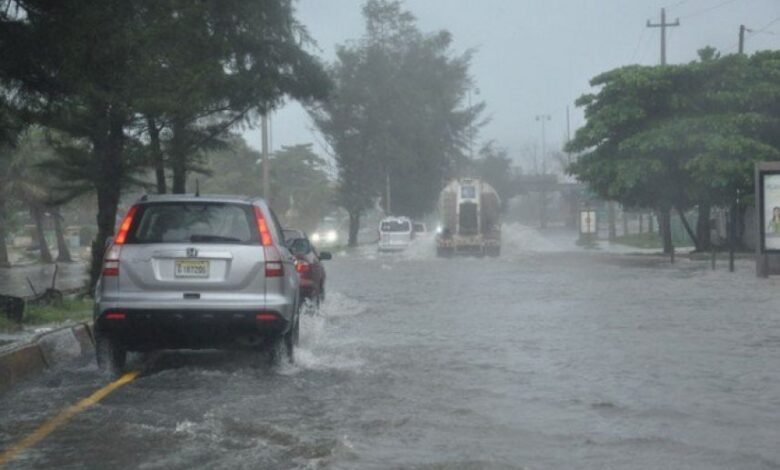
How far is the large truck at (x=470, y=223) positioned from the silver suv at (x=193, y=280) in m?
39.1

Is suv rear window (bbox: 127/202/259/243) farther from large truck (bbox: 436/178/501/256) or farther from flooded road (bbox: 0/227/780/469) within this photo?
large truck (bbox: 436/178/501/256)

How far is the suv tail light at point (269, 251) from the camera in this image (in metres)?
11.5

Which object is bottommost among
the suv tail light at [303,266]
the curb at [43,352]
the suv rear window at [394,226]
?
the curb at [43,352]

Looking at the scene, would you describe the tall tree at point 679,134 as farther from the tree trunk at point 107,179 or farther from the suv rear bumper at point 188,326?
the suv rear bumper at point 188,326

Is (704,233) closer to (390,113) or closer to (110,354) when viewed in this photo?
(390,113)

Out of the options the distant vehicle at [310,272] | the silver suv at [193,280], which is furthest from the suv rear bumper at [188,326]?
the distant vehicle at [310,272]

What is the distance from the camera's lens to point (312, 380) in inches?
449

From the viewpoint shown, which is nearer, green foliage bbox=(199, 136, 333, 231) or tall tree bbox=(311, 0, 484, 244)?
tall tree bbox=(311, 0, 484, 244)

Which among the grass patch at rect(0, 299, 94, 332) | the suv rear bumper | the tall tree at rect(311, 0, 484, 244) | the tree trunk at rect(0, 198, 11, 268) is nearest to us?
the suv rear bumper

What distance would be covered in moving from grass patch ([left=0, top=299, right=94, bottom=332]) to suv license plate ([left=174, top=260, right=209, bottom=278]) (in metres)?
4.68

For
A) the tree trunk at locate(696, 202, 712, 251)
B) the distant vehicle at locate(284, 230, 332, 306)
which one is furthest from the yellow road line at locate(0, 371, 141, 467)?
the tree trunk at locate(696, 202, 712, 251)

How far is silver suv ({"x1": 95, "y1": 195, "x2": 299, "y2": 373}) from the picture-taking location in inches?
448

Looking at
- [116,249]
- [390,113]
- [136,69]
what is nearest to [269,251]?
[116,249]

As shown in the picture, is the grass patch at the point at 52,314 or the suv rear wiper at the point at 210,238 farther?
the grass patch at the point at 52,314
